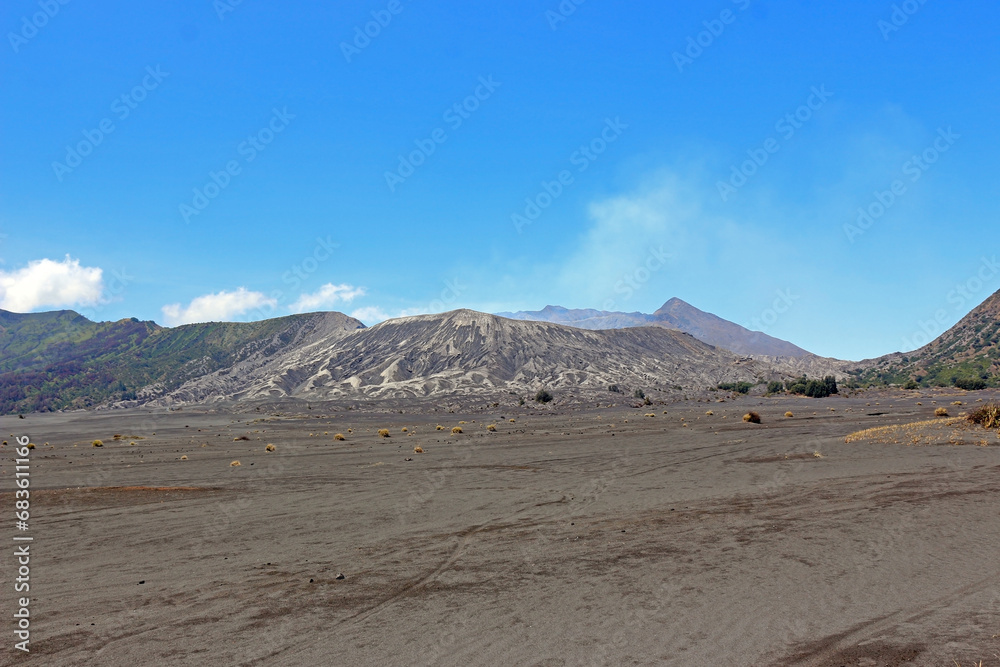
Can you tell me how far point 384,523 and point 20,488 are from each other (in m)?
17.3

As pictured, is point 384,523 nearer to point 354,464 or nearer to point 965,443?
point 354,464

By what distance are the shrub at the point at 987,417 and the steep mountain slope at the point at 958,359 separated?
65142 mm

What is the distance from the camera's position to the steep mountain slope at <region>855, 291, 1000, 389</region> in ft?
344

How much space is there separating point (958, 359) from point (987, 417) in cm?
10931

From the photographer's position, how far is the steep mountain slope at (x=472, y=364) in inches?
4412

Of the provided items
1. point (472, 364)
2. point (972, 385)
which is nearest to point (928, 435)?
point (972, 385)

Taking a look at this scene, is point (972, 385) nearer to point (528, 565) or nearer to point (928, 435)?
point (928, 435)

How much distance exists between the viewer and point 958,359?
120062 mm

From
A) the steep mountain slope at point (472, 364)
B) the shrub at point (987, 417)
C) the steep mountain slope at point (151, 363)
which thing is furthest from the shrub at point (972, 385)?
the steep mountain slope at point (151, 363)

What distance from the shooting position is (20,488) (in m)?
22.9

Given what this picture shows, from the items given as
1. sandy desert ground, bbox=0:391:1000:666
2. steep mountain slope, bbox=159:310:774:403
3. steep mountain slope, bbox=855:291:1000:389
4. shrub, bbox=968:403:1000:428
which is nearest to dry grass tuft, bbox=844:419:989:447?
shrub, bbox=968:403:1000:428

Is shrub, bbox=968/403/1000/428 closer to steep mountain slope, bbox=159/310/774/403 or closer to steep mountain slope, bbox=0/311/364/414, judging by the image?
steep mountain slope, bbox=159/310/774/403

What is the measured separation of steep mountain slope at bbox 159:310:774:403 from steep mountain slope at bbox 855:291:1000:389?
30.4 metres

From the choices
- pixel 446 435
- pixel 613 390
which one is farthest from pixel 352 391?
pixel 446 435
